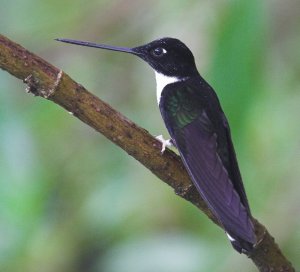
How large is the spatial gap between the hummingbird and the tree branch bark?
73 mm

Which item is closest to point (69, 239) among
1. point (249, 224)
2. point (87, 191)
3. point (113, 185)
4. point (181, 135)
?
point (87, 191)

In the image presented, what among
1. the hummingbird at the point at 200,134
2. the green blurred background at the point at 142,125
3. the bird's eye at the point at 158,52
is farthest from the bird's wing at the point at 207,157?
the bird's eye at the point at 158,52

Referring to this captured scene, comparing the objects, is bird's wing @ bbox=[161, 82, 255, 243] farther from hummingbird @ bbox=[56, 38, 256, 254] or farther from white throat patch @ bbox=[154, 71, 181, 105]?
white throat patch @ bbox=[154, 71, 181, 105]

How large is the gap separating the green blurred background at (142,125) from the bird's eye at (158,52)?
0.06m

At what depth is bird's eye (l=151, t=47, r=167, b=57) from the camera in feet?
9.86

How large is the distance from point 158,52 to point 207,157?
607 millimetres

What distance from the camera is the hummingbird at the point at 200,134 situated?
7.25ft

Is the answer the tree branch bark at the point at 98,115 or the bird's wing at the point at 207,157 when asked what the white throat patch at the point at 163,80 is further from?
the tree branch bark at the point at 98,115

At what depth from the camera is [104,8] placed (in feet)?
10.2

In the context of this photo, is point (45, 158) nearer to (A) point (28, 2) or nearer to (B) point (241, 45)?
(A) point (28, 2)

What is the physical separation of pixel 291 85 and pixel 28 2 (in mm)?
1025

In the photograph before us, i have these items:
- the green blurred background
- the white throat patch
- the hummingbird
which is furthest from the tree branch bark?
the white throat patch

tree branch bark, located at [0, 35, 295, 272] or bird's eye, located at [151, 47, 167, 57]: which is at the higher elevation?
bird's eye, located at [151, 47, 167, 57]

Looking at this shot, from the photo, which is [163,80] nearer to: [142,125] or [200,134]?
[142,125]
